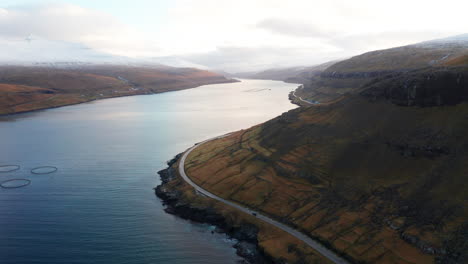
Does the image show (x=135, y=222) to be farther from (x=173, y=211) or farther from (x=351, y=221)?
(x=351, y=221)

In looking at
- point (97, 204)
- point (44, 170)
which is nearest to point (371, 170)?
point (97, 204)

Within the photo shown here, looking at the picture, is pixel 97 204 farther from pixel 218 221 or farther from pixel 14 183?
pixel 14 183

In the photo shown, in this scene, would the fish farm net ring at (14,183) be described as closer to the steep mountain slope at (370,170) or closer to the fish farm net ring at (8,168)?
the fish farm net ring at (8,168)

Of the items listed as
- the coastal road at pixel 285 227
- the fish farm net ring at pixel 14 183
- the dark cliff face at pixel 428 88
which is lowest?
the coastal road at pixel 285 227

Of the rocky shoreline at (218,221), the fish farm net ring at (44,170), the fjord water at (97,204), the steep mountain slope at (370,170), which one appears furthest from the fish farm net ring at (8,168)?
the steep mountain slope at (370,170)

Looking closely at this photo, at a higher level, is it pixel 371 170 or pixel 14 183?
pixel 371 170

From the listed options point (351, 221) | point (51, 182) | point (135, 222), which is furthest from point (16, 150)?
point (351, 221)

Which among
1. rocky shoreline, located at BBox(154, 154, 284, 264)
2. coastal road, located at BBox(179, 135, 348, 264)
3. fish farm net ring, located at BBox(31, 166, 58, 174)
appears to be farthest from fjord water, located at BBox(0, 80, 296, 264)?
coastal road, located at BBox(179, 135, 348, 264)
